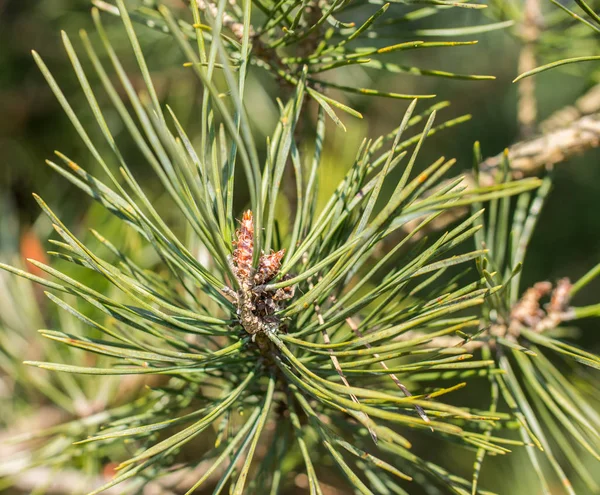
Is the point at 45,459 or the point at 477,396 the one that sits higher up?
the point at 477,396

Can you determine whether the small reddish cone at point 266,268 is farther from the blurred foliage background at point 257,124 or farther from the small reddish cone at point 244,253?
the blurred foliage background at point 257,124

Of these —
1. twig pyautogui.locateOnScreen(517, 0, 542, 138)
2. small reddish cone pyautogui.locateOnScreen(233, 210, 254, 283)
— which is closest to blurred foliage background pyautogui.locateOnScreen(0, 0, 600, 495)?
twig pyautogui.locateOnScreen(517, 0, 542, 138)

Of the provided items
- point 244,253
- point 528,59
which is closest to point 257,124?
point 528,59

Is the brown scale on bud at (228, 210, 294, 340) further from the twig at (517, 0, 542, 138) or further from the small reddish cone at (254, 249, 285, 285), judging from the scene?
the twig at (517, 0, 542, 138)

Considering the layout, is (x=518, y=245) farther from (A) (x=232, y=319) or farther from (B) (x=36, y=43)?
(B) (x=36, y=43)

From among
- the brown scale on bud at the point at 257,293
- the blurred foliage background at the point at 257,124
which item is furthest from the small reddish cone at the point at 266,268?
the blurred foliage background at the point at 257,124

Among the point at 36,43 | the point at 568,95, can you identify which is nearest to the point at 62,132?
the point at 36,43

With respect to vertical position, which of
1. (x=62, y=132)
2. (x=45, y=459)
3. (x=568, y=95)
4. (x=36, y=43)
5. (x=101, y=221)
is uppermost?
(x=568, y=95)

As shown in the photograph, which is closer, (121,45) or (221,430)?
(221,430)
